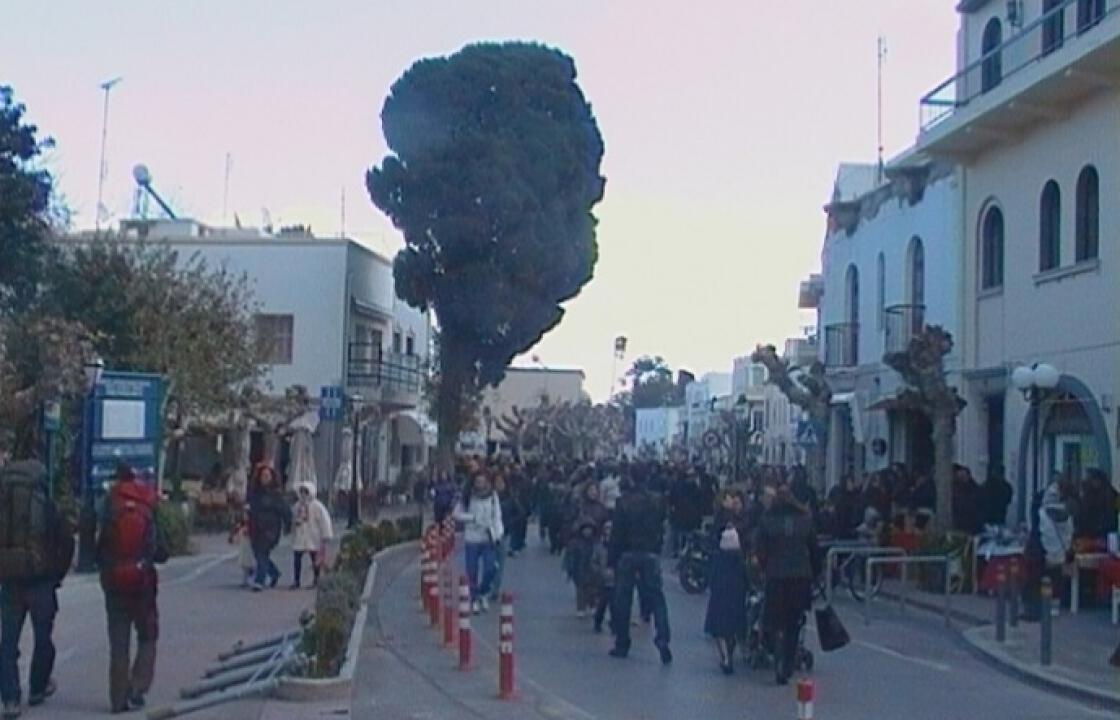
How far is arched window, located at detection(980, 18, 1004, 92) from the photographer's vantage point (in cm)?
3117

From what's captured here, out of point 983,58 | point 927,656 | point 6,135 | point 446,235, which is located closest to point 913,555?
point 927,656

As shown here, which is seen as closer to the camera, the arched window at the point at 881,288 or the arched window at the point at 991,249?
the arched window at the point at 991,249

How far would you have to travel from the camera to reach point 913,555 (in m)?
26.5

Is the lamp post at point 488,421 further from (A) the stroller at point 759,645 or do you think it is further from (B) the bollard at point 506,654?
(B) the bollard at point 506,654

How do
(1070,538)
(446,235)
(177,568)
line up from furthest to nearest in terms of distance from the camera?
1. (446,235)
2. (177,568)
3. (1070,538)

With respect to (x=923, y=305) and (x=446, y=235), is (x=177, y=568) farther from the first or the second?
(x=446, y=235)

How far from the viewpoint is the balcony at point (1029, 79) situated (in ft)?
85.1

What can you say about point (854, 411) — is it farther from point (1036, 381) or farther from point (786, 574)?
point (786, 574)

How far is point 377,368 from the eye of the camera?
56.0 meters

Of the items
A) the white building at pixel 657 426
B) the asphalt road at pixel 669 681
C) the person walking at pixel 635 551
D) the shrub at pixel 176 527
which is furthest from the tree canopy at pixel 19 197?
the white building at pixel 657 426

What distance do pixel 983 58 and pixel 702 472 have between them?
11.8 m

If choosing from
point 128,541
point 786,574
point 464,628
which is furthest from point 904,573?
point 128,541

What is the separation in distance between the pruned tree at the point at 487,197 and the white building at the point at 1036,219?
61.8ft

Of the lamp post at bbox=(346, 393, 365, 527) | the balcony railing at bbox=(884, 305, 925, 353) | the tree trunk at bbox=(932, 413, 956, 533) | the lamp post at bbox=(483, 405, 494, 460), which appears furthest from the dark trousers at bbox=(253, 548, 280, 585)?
the lamp post at bbox=(483, 405, 494, 460)
